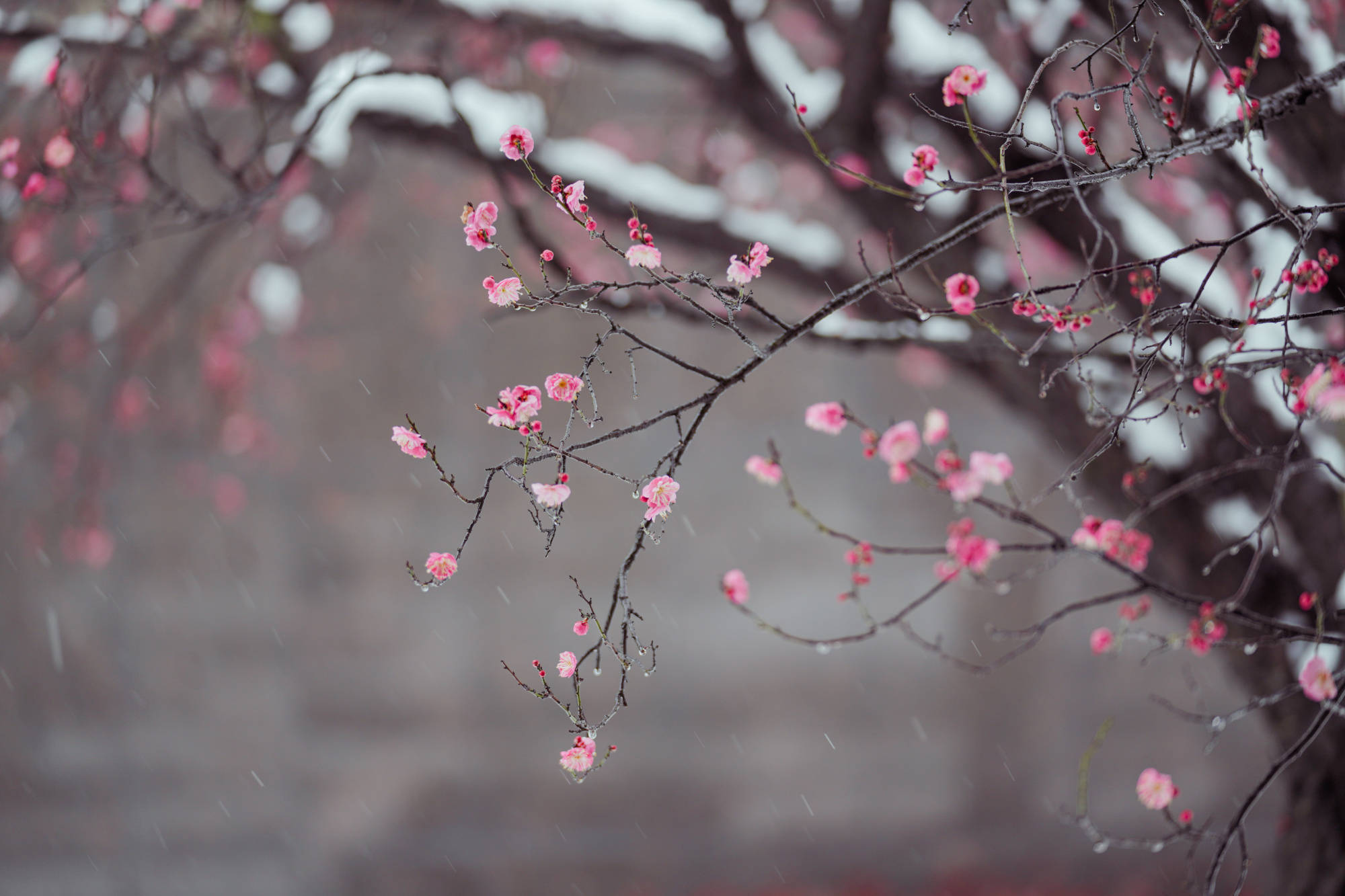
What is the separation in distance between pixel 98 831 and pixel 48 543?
1508 mm

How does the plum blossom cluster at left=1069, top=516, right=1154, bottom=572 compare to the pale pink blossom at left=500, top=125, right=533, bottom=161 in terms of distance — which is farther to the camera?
the plum blossom cluster at left=1069, top=516, right=1154, bottom=572

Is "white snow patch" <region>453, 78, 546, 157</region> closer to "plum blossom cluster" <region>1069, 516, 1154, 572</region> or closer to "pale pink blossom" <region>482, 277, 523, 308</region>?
"pale pink blossom" <region>482, 277, 523, 308</region>

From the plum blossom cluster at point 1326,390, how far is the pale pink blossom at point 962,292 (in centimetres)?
43

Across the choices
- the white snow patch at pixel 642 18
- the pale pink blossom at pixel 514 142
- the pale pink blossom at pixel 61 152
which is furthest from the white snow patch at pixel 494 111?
the pale pink blossom at pixel 514 142

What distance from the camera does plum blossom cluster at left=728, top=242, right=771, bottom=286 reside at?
121cm

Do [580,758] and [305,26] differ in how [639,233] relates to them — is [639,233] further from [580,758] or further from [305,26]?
[305,26]

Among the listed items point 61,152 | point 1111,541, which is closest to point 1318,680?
point 1111,541

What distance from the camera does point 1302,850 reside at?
2150mm

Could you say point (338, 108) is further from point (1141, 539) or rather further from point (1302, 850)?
point (1302, 850)

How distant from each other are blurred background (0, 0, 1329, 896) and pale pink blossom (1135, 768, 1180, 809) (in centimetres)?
302

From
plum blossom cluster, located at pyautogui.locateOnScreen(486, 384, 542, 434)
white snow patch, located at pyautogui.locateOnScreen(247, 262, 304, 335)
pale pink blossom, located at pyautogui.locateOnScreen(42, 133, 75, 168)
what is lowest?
plum blossom cluster, located at pyautogui.locateOnScreen(486, 384, 542, 434)

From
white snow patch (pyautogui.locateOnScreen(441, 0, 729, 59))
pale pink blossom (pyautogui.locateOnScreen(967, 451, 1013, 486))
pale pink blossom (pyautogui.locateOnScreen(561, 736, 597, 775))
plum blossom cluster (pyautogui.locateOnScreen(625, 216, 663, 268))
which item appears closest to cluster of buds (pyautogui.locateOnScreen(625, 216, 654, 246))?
plum blossom cluster (pyautogui.locateOnScreen(625, 216, 663, 268))

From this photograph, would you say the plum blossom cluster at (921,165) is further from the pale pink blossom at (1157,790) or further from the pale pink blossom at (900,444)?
the pale pink blossom at (1157,790)

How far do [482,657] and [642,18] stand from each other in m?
3.25
